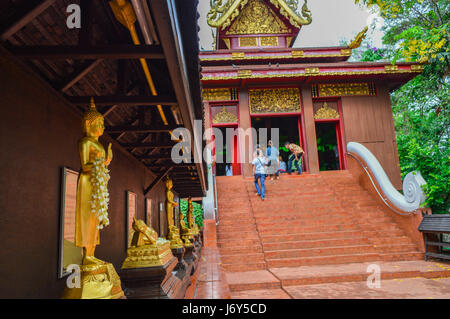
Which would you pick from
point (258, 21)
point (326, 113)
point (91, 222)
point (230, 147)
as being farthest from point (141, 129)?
point (258, 21)

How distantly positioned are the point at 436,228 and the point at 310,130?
23.3 ft

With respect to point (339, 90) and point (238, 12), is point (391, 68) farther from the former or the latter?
point (238, 12)

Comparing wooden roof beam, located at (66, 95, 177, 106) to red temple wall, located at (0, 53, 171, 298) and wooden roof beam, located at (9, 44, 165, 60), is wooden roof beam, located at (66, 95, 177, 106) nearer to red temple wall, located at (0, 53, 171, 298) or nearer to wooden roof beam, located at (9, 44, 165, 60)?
red temple wall, located at (0, 53, 171, 298)

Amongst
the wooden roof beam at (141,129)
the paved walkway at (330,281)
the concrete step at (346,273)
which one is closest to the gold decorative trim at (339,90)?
the paved walkway at (330,281)

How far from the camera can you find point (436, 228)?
6285 mm

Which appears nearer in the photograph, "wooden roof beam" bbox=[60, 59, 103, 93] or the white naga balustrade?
"wooden roof beam" bbox=[60, 59, 103, 93]

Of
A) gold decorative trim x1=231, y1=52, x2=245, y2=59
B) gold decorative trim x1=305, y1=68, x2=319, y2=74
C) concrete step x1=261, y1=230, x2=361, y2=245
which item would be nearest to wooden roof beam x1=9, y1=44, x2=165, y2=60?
concrete step x1=261, y1=230, x2=361, y2=245

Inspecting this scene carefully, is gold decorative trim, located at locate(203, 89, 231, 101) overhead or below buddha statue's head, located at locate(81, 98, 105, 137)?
overhead

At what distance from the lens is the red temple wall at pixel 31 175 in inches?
77.8

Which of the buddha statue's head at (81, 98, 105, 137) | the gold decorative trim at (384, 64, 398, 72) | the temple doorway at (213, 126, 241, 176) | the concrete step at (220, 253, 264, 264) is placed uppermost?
the gold decorative trim at (384, 64, 398, 72)

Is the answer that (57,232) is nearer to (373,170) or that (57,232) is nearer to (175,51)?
(175,51)

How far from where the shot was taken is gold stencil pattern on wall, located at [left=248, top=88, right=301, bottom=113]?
43.1ft

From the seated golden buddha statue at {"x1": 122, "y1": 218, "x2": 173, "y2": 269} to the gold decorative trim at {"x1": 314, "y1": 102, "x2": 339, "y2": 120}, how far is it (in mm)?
11706

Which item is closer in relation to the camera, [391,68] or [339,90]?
[391,68]
